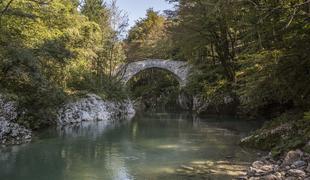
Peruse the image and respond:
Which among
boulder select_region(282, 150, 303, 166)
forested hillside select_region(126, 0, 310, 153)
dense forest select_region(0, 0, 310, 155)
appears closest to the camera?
boulder select_region(282, 150, 303, 166)

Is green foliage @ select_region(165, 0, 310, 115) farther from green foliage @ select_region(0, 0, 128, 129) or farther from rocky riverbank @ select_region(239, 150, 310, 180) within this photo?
green foliage @ select_region(0, 0, 128, 129)

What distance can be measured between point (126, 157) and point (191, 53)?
1467 centimetres

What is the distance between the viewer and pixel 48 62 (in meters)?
15.3

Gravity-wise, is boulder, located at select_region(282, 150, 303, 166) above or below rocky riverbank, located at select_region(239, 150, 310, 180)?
above

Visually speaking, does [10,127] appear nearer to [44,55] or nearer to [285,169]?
[44,55]

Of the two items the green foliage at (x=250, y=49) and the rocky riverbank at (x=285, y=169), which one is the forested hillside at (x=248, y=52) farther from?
the rocky riverbank at (x=285, y=169)

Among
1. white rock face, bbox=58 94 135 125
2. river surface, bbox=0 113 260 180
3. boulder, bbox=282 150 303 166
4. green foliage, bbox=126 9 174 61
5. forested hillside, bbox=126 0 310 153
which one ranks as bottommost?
river surface, bbox=0 113 260 180

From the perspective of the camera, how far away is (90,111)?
65.9ft

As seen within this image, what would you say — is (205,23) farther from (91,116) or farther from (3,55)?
(3,55)

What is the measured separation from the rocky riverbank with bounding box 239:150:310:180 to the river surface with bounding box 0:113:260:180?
60 cm

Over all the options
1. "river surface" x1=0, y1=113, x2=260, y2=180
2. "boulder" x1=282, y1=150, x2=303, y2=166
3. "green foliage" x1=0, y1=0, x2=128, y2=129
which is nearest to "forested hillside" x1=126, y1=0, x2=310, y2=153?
"boulder" x1=282, y1=150, x2=303, y2=166

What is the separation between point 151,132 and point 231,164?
6772 mm

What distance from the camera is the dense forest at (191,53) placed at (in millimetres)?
8930

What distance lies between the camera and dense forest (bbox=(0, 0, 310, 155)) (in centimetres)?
893
